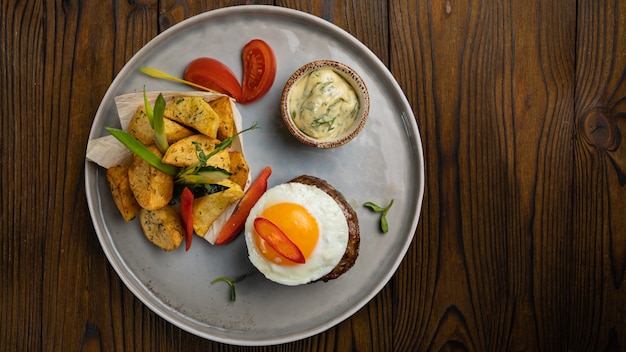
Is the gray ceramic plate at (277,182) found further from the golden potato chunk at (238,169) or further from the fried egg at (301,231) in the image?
the fried egg at (301,231)

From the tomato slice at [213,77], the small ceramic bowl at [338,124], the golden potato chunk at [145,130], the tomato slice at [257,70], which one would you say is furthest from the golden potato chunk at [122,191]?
the small ceramic bowl at [338,124]

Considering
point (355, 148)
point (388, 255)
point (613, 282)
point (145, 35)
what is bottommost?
point (613, 282)

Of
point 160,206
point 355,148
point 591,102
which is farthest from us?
point 591,102

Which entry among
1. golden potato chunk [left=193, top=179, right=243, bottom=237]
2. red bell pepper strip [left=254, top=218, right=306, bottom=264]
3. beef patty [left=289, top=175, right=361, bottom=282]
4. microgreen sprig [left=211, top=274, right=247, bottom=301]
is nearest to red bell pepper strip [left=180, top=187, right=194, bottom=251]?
golden potato chunk [left=193, top=179, right=243, bottom=237]

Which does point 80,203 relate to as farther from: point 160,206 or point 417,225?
point 417,225

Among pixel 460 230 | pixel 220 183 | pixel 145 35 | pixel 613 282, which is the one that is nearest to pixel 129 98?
pixel 145 35

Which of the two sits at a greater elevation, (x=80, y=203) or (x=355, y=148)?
(x=355, y=148)

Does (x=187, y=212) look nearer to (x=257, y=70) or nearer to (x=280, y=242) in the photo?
(x=280, y=242)
